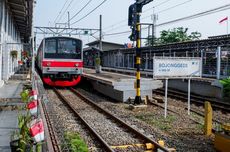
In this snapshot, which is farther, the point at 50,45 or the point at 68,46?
the point at 68,46

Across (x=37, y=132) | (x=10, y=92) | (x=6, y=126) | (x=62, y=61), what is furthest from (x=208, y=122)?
(x=62, y=61)

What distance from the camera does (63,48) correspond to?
19359mm

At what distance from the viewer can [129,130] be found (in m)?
8.78

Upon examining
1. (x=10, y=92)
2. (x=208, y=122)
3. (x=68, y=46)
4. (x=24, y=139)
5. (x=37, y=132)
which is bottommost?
(x=208, y=122)

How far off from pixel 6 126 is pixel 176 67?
5.52m

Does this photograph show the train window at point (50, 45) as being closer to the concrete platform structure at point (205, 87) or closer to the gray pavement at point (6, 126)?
the concrete platform structure at point (205, 87)

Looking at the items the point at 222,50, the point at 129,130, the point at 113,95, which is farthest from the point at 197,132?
the point at 222,50

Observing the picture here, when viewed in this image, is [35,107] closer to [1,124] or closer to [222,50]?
[1,124]

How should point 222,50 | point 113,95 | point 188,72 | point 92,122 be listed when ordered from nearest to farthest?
1. point 92,122
2. point 188,72
3. point 113,95
4. point 222,50

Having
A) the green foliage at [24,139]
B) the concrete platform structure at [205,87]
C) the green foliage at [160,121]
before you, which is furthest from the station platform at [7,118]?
the concrete platform structure at [205,87]

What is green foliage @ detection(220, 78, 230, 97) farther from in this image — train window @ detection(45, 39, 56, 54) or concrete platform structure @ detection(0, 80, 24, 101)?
train window @ detection(45, 39, 56, 54)

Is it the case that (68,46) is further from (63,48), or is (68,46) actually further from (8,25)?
(8,25)

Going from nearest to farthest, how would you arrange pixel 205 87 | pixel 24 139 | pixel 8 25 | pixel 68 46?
pixel 24 139 < pixel 205 87 < pixel 68 46 < pixel 8 25

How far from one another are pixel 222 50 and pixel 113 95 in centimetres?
665
